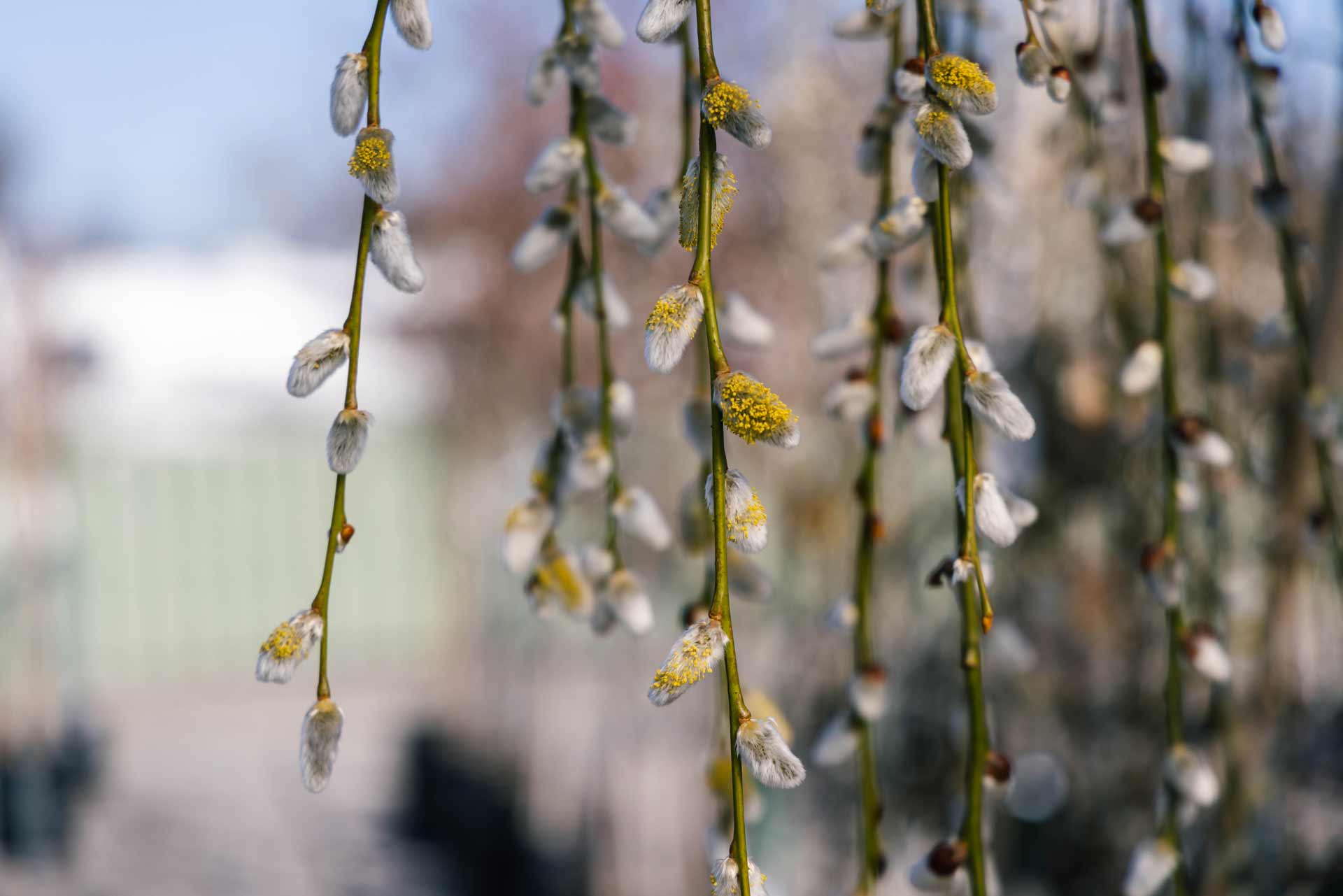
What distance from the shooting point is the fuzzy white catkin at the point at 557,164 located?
0.65 m

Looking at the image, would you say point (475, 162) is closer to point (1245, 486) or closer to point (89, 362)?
point (89, 362)

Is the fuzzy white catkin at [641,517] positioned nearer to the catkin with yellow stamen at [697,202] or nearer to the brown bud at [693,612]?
the brown bud at [693,612]

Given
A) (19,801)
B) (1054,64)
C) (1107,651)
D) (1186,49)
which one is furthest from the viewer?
(19,801)

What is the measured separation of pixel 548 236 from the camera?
72cm

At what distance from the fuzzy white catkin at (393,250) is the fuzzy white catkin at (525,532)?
0.19 meters

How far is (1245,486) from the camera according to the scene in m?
1.33

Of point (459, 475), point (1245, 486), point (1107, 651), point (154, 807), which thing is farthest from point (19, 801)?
point (1245, 486)

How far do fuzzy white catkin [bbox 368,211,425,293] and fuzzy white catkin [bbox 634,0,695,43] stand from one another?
0.13 meters

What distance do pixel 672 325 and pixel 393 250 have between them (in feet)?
0.49

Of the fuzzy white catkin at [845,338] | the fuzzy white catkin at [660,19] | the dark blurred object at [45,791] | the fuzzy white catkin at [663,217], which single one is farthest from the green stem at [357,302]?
the dark blurred object at [45,791]

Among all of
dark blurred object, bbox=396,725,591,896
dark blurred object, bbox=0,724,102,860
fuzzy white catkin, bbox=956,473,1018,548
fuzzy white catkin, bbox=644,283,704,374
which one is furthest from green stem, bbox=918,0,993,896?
dark blurred object, bbox=0,724,102,860

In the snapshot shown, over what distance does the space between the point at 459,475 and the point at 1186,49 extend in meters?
5.04

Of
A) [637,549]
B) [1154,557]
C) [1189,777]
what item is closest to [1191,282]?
[1154,557]

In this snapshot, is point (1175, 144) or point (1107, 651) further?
point (1107, 651)
